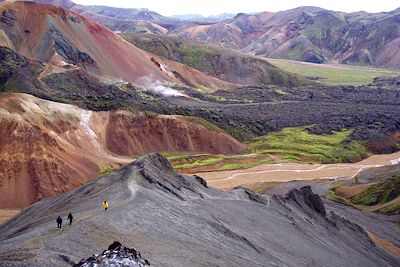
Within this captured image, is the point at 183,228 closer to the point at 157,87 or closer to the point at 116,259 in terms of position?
the point at 116,259

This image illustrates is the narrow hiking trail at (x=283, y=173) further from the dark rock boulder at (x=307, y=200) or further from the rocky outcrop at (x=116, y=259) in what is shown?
the rocky outcrop at (x=116, y=259)

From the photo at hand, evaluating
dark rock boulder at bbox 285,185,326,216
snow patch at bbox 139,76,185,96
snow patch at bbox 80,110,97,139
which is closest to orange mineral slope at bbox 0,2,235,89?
snow patch at bbox 139,76,185,96

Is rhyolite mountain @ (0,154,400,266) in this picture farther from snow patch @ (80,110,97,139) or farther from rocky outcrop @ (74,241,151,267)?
snow patch @ (80,110,97,139)

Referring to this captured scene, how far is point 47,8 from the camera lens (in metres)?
162

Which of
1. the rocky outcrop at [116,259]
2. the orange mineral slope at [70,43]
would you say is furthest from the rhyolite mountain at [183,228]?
the orange mineral slope at [70,43]

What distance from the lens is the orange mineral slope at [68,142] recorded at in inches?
2908

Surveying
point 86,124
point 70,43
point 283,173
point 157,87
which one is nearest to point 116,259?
point 283,173

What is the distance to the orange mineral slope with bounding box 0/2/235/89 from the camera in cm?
15012

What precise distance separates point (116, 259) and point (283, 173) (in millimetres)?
73712

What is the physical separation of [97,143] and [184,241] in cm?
6356

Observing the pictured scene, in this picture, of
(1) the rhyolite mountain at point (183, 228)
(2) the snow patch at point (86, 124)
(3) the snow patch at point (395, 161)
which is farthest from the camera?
(3) the snow patch at point (395, 161)

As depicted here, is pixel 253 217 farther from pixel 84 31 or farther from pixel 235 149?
pixel 84 31

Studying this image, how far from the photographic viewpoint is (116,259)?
24641 mm

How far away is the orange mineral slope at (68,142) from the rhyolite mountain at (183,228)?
2274 cm
